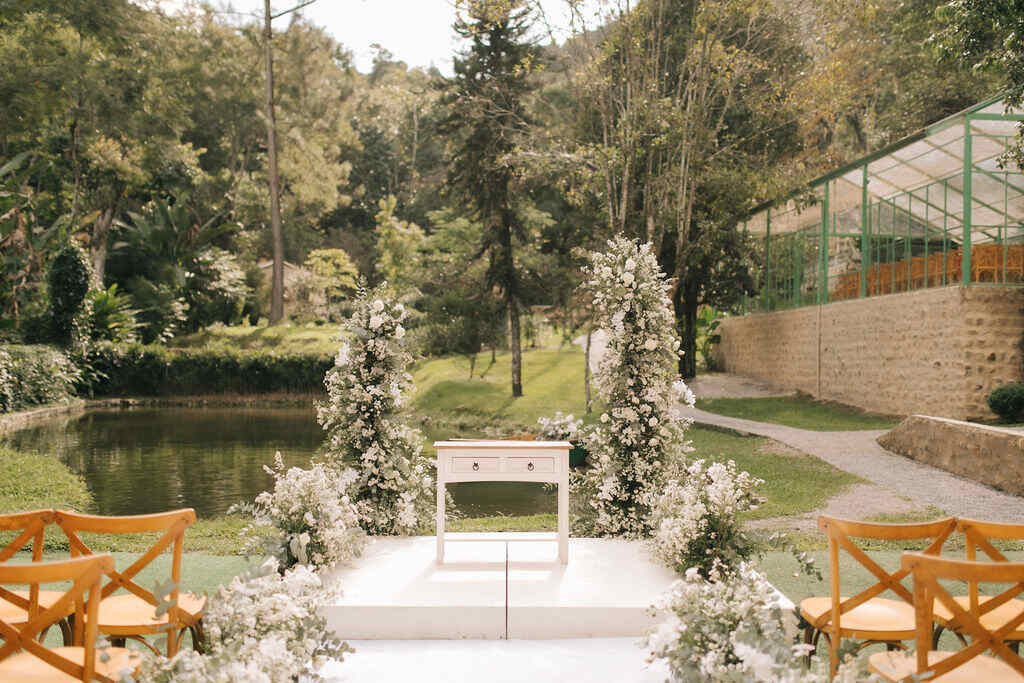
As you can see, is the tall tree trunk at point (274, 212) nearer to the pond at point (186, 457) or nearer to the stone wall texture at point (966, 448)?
the pond at point (186, 457)

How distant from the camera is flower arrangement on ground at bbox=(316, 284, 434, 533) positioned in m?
5.88

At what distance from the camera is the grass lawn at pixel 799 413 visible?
47.4ft

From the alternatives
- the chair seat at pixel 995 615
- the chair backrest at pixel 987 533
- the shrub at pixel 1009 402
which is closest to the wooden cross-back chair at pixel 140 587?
the chair seat at pixel 995 615

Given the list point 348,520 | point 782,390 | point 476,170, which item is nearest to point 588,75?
point 476,170

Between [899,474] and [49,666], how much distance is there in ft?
31.2

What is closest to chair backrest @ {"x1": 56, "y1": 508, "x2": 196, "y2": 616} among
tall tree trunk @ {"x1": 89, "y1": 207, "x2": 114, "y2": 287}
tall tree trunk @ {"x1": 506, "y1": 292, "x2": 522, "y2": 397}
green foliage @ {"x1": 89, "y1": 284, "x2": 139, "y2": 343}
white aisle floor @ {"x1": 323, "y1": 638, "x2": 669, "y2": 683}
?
white aisle floor @ {"x1": 323, "y1": 638, "x2": 669, "y2": 683}

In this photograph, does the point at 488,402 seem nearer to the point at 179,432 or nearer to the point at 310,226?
the point at 179,432

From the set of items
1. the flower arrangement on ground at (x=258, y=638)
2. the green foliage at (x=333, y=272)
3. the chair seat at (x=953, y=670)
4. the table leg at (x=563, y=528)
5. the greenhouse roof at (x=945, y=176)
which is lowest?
the table leg at (x=563, y=528)

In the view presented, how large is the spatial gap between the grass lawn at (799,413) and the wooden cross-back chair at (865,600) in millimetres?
11482

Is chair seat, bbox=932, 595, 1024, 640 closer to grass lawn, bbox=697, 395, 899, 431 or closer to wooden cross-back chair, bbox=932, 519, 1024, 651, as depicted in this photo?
wooden cross-back chair, bbox=932, 519, 1024, 651

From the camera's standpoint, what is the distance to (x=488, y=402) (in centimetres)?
1942

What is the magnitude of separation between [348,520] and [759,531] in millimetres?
2466

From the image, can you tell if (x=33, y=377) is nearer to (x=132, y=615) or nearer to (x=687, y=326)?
(x=687, y=326)

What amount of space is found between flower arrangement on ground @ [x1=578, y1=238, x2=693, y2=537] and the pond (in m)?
3.10
